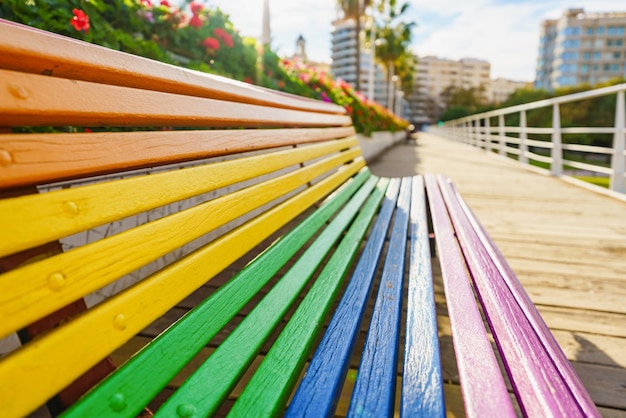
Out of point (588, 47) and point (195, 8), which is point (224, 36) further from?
point (588, 47)

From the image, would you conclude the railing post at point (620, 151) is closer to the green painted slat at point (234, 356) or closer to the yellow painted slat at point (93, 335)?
the green painted slat at point (234, 356)

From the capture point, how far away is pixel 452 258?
1.40 metres

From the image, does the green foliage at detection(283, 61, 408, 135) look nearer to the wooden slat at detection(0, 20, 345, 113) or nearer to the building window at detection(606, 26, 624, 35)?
the wooden slat at detection(0, 20, 345, 113)

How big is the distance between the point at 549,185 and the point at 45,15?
5.36 metres

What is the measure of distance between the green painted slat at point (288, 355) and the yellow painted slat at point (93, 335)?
0.21m

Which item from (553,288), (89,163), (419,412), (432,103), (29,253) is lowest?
(553,288)

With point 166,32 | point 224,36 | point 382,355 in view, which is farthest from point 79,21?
point 382,355

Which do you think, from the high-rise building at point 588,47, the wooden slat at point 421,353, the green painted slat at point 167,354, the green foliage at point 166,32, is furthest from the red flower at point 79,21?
the high-rise building at point 588,47

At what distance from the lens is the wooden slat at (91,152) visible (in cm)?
52

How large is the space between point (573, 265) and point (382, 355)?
2.04 m

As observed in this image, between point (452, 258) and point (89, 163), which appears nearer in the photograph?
point (89, 163)

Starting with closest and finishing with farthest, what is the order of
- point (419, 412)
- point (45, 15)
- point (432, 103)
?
1. point (419, 412)
2. point (45, 15)
3. point (432, 103)

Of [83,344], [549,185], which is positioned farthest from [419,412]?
[549,185]

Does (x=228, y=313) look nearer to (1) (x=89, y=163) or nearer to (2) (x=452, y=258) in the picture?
(1) (x=89, y=163)
